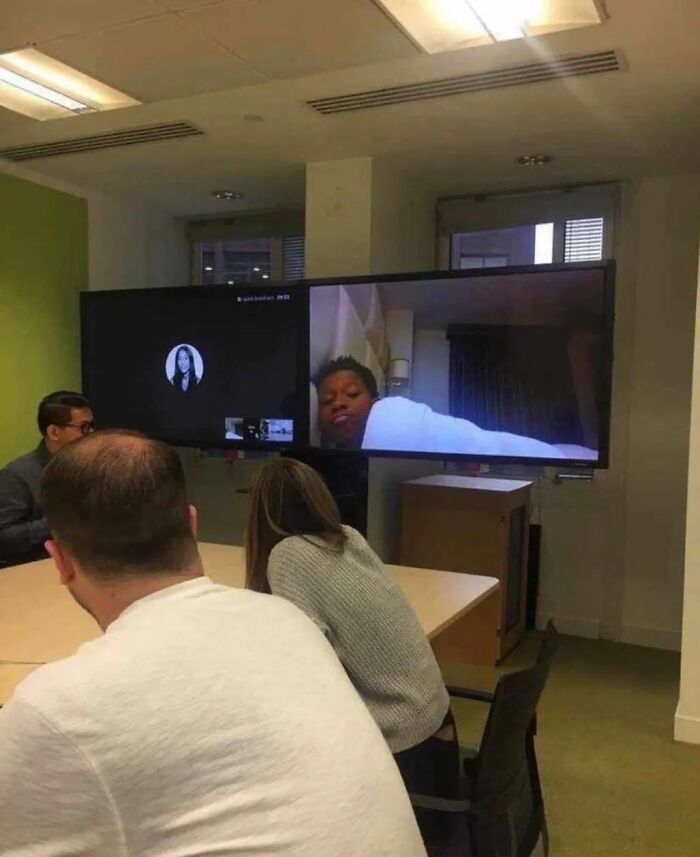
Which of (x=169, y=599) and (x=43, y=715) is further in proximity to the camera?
(x=169, y=599)

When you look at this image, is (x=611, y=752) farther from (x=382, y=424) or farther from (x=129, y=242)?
(x=129, y=242)

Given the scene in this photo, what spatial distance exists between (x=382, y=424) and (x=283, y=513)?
2.12 metres

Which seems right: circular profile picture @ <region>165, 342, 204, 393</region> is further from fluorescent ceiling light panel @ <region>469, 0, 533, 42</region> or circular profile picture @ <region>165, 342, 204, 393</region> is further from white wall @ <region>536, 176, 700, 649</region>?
fluorescent ceiling light panel @ <region>469, 0, 533, 42</region>

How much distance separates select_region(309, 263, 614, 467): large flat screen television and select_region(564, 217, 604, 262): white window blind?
1.11 meters

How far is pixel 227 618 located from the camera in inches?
39.1

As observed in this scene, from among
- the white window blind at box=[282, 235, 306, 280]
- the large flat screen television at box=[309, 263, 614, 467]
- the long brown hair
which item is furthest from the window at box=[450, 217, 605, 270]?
the long brown hair

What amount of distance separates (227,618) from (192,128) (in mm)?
3185

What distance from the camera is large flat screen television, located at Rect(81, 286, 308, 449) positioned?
13.7 feet

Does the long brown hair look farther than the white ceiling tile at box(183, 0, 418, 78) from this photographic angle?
No

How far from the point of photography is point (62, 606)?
2414mm

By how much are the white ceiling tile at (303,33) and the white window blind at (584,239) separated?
2121mm

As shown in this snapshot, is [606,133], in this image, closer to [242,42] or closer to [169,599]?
[242,42]

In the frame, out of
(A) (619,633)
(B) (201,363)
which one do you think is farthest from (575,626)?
(B) (201,363)

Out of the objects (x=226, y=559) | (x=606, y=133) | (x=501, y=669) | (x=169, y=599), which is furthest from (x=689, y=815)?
(x=606, y=133)
